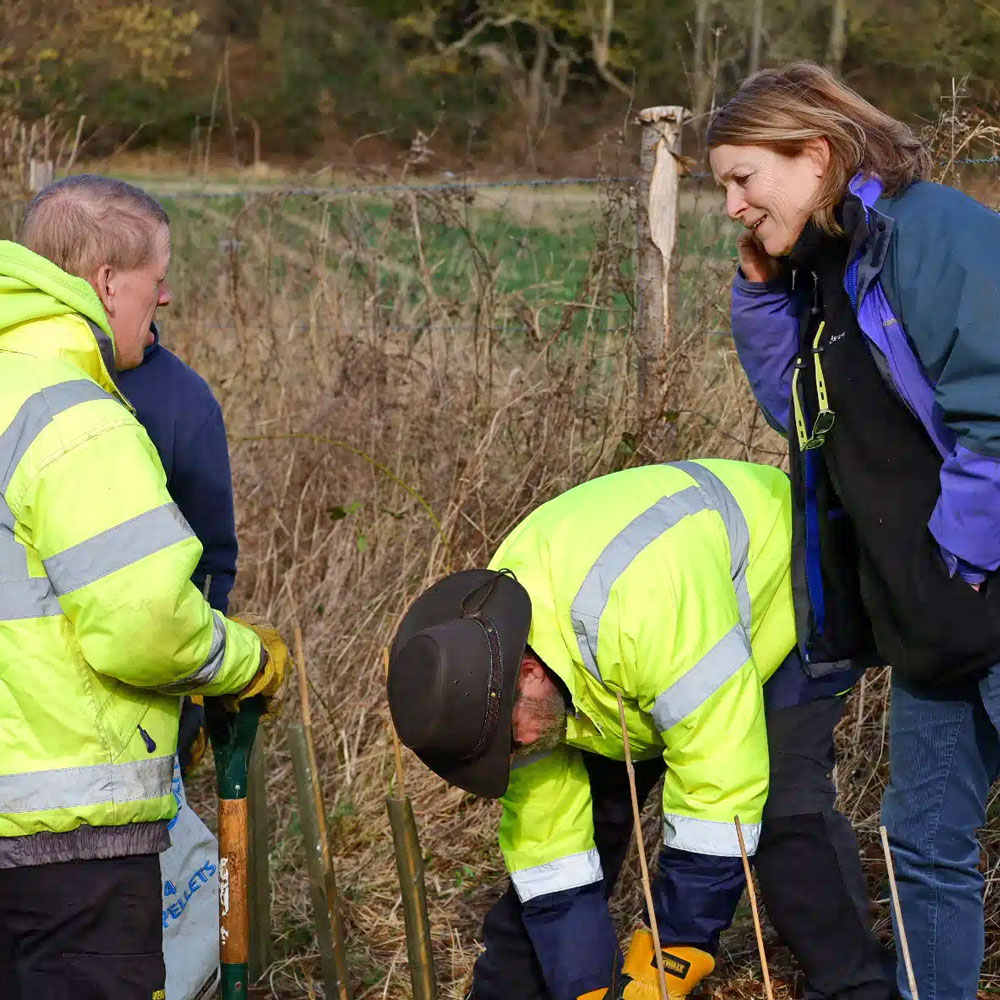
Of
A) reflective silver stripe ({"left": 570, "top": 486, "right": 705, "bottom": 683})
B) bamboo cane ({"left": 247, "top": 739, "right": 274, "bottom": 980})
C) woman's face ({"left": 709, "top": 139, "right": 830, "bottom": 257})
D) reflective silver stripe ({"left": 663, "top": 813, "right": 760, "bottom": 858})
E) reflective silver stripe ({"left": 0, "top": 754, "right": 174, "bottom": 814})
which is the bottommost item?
bamboo cane ({"left": 247, "top": 739, "right": 274, "bottom": 980})

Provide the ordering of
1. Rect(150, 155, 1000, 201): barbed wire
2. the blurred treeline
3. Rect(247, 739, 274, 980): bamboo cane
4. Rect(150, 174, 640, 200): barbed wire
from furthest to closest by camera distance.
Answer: the blurred treeline → Rect(150, 174, 640, 200): barbed wire → Rect(150, 155, 1000, 201): barbed wire → Rect(247, 739, 274, 980): bamboo cane

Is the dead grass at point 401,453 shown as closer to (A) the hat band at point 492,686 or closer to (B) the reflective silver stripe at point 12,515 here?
(A) the hat band at point 492,686

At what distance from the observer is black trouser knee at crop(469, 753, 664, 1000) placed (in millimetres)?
2699

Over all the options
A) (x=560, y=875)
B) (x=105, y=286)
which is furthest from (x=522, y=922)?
(x=105, y=286)

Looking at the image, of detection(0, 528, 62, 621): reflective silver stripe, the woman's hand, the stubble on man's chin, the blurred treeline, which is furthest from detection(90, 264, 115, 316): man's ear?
the blurred treeline

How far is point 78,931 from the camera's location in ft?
6.88

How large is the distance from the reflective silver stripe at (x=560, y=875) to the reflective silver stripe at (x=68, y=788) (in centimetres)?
78

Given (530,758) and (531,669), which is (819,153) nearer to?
(531,669)

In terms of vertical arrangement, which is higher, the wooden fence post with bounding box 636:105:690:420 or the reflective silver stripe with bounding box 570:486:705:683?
the wooden fence post with bounding box 636:105:690:420

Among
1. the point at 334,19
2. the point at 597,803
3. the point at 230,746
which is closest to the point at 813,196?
the point at 597,803

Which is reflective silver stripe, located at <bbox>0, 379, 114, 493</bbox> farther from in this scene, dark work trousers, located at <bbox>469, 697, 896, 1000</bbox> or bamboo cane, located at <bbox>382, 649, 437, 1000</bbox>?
dark work trousers, located at <bbox>469, 697, 896, 1000</bbox>

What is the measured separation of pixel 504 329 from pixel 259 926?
7.46 ft

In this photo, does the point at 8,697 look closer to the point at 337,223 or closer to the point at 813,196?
the point at 813,196

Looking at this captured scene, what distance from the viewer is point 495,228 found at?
17.1 ft
